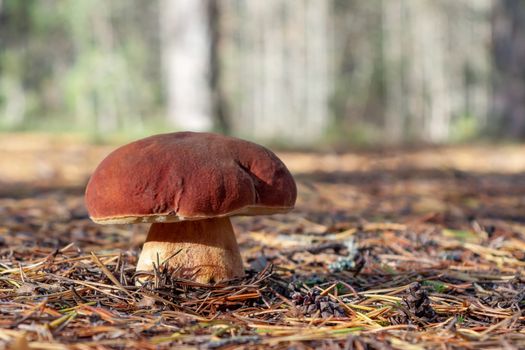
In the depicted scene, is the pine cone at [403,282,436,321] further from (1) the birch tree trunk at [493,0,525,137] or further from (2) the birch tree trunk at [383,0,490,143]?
(2) the birch tree trunk at [383,0,490,143]

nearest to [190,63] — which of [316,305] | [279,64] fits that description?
[316,305]

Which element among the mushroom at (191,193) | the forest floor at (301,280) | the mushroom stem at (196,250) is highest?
the mushroom at (191,193)

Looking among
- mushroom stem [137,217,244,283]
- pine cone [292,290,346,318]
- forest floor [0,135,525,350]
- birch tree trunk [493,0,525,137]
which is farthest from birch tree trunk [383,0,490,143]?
pine cone [292,290,346,318]

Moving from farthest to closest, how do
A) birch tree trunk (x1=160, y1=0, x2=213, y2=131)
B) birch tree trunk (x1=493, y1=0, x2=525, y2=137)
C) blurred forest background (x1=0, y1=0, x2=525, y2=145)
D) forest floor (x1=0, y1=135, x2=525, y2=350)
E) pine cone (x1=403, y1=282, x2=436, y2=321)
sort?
blurred forest background (x1=0, y1=0, x2=525, y2=145), birch tree trunk (x1=493, y1=0, x2=525, y2=137), birch tree trunk (x1=160, y1=0, x2=213, y2=131), pine cone (x1=403, y1=282, x2=436, y2=321), forest floor (x1=0, y1=135, x2=525, y2=350)

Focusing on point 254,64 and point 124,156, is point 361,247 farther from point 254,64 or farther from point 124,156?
Answer: point 254,64

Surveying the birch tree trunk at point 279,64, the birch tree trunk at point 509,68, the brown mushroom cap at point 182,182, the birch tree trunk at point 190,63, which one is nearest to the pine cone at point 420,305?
the brown mushroom cap at point 182,182

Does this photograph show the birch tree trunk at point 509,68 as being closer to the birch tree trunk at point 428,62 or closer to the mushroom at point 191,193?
the mushroom at point 191,193
